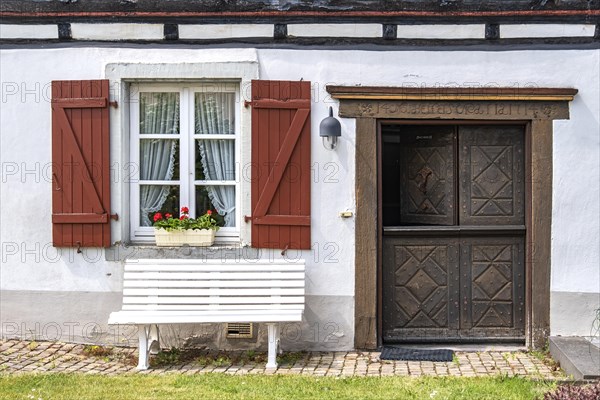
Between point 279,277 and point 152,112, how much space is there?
2.09m

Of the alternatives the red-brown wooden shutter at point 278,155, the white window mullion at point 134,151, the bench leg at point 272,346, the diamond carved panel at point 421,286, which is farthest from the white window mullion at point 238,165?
the diamond carved panel at point 421,286

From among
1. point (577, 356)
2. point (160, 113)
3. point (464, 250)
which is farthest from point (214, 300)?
point (577, 356)

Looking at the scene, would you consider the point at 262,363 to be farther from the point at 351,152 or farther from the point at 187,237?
the point at 351,152

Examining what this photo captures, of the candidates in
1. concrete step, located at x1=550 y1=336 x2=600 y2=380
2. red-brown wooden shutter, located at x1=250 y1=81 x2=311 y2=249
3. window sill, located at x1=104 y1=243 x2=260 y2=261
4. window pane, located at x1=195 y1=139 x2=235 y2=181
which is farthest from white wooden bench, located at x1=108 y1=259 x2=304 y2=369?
concrete step, located at x1=550 y1=336 x2=600 y2=380

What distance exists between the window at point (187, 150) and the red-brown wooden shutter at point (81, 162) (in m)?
0.33

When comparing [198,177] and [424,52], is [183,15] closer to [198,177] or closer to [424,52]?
[198,177]

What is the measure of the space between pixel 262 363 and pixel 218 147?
84.3 inches

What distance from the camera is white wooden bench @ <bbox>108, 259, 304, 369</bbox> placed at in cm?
823

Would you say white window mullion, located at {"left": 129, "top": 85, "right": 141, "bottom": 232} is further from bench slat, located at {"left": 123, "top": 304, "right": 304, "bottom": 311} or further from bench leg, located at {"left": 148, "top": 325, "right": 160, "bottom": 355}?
bench leg, located at {"left": 148, "top": 325, "right": 160, "bottom": 355}

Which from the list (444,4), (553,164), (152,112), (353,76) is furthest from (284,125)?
(553,164)

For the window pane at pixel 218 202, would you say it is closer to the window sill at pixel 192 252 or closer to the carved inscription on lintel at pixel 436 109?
the window sill at pixel 192 252

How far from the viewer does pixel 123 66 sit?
28.5 feet

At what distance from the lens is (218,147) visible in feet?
29.1

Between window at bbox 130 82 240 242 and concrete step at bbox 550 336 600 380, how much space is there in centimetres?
316
